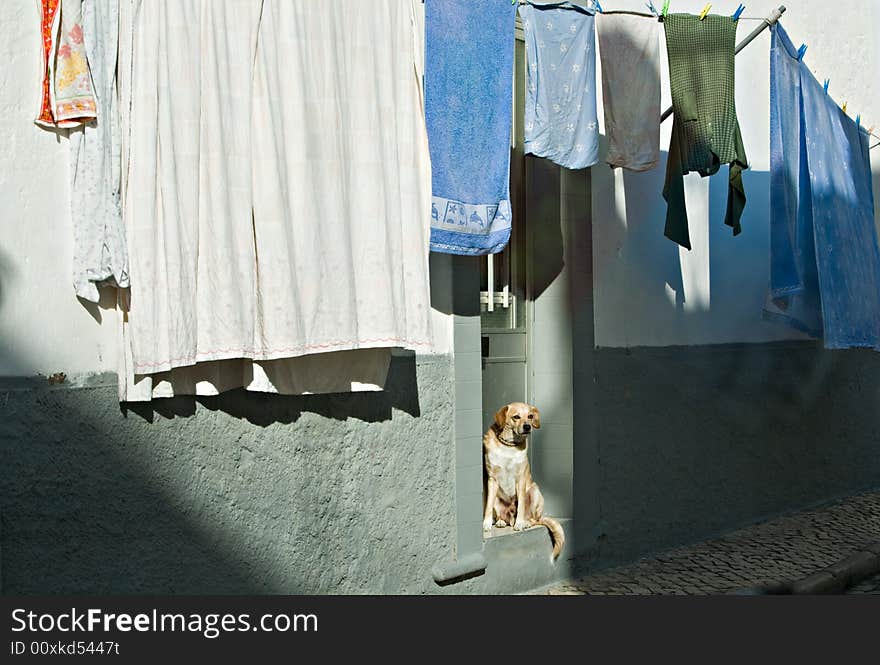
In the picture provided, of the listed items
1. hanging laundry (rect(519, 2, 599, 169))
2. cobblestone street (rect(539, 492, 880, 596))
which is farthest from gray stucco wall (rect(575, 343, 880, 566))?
hanging laundry (rect(519, 2, 599, 169))

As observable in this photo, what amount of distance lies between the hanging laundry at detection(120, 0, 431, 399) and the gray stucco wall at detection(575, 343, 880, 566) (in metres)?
2.56

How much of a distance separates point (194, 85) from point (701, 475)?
533 centimetres

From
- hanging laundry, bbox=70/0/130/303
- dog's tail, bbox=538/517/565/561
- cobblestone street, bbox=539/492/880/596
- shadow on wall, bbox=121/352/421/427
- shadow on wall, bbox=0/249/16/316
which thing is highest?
hanging laundry, bbox=70/0/130/303

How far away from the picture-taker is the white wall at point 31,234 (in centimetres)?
410

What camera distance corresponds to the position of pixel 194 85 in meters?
4.54

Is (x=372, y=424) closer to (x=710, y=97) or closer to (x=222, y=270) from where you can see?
(x=222, y=270)

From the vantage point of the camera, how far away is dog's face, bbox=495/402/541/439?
6316mm

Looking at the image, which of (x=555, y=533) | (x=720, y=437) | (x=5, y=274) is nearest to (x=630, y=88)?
(x=555, y=533)

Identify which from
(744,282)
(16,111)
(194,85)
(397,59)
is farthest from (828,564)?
(16,111)

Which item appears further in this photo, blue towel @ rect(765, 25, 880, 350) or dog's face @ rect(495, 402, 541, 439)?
blue towel @ rect(765, 25, 880, 350)

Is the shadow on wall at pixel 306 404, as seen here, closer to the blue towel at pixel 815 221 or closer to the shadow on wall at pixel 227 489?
the shadow on wall at pixel 227 489

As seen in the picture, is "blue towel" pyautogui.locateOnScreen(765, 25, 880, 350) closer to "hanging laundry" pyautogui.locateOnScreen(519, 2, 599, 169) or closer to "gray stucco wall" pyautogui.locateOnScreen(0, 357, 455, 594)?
"hanging laundry" pyautogui.locateOnScreen(519, 2, 599, 169)

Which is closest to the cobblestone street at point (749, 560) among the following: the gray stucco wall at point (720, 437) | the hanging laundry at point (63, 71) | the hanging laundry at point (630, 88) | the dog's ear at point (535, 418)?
the gray stucco wall at point (720, 437)

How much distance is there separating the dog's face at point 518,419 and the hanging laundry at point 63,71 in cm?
310
